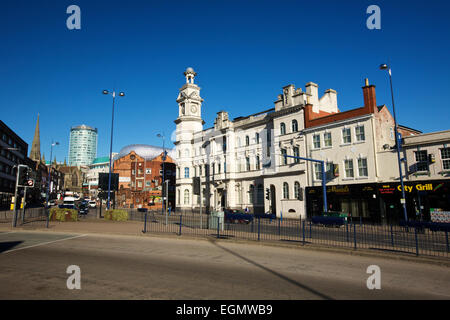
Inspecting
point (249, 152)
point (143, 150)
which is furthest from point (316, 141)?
point (143, 150)

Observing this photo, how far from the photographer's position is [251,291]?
6.88 m

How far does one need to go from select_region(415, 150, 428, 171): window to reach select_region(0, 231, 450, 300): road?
21.0 metres

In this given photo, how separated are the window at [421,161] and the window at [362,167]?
4903mm

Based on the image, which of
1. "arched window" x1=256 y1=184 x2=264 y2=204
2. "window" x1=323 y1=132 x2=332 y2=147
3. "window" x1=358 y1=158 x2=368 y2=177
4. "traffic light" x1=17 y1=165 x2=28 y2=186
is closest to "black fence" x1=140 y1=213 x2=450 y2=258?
"window" x1=358 y1=158 x2=368 y2=177

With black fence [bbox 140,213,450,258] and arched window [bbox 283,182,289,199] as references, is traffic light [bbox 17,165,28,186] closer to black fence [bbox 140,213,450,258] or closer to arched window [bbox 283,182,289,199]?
black fence [bbox 140,213,450,258]

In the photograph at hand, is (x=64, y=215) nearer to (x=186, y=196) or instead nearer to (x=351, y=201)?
(x=186, y=196)

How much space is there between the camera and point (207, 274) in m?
8.55

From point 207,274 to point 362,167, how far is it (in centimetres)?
2872

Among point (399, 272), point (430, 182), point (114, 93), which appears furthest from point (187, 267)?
point (114, 93)

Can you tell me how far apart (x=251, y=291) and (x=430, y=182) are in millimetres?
28012

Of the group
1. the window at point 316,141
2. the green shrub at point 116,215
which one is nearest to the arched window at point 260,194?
the window at point 316,141

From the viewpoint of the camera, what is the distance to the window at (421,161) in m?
28.2

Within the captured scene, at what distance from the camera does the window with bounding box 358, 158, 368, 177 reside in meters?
32.1

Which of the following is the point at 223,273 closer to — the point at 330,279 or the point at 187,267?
the point at 187,267
